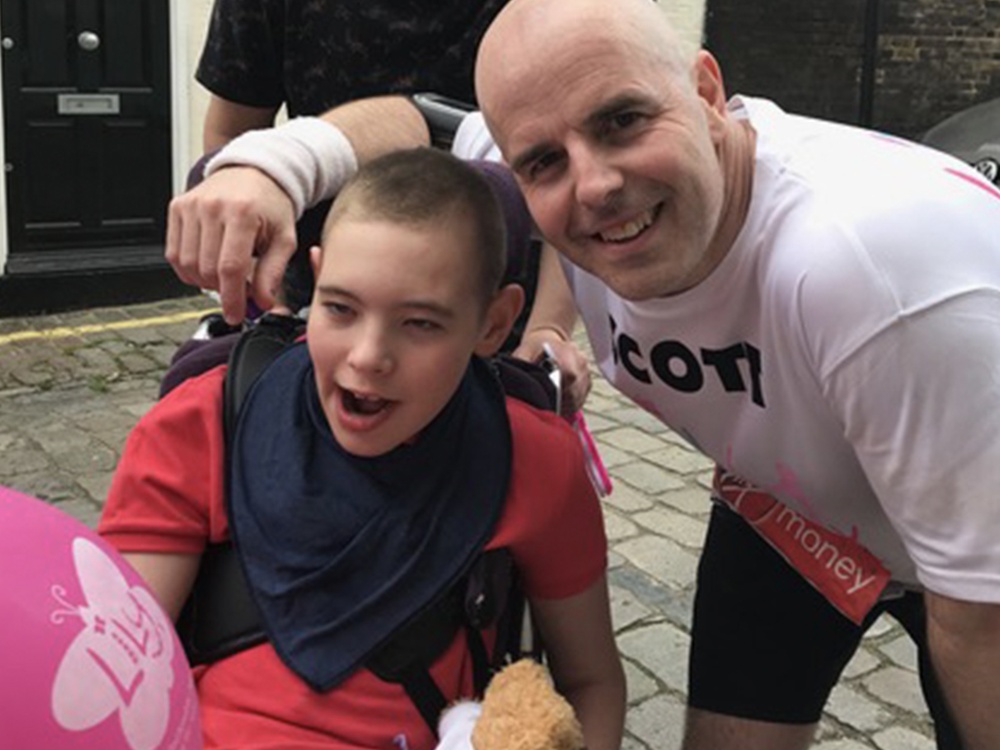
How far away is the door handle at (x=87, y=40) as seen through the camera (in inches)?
288

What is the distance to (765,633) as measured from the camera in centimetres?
221

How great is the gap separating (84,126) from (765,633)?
21.1 feet

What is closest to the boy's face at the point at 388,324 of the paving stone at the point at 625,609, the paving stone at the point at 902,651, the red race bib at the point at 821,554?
the red race bib at the point at 821,554

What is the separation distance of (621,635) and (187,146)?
530 centimetres

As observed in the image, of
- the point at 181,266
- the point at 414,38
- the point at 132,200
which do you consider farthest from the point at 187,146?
the point at 181,266

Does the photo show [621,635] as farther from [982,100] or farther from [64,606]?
[982,100]

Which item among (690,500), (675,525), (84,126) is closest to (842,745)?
(675,525)

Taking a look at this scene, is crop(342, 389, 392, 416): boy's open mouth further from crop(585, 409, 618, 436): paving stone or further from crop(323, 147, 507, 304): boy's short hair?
crop(585, 409, 618, 436): paving stone

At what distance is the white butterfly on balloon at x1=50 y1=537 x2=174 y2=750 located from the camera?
42.9 inches

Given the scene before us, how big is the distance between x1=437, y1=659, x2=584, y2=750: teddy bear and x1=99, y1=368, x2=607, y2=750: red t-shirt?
8cm

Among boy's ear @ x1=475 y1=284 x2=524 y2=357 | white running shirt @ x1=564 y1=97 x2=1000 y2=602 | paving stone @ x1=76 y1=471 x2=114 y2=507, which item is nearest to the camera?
white running shirt @ x1=564 y1=97 x2=1000 y2=602

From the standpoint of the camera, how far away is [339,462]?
1686mm

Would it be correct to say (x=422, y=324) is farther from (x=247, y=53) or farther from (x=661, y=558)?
(x=661, y=558)

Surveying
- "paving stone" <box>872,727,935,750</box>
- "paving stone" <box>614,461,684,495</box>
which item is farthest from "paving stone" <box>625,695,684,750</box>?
"paving stone" <box>614,461,684,495</box>
